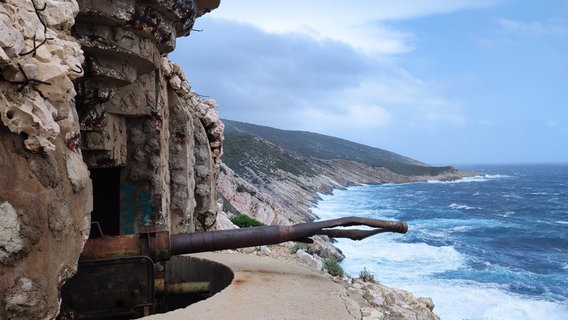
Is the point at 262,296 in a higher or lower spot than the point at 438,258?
higher

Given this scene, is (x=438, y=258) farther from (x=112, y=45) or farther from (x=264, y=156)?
(x=264, y=156)

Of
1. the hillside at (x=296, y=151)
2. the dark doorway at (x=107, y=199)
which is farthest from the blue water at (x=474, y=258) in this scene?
the dark doorway at (x=107, y=199)

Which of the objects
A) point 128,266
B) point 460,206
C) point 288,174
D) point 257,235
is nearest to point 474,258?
point 257,235

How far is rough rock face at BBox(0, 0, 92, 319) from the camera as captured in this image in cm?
303

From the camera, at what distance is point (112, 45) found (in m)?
5.79

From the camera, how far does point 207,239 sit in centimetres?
541

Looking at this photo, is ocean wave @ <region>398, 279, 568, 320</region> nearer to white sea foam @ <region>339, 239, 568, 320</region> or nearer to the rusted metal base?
white sea foam @ <region>339, 239, 568, 320</region>

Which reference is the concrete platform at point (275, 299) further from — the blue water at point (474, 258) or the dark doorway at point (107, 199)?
the blue water at point (474, 258)

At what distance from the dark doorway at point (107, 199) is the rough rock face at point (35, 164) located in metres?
4.07

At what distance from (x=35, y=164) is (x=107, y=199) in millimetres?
4675

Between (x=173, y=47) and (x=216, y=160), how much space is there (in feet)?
16.6

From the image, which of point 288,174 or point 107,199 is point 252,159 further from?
point 107,199

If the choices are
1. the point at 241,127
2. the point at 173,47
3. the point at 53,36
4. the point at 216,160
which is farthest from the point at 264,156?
the point at 241,127

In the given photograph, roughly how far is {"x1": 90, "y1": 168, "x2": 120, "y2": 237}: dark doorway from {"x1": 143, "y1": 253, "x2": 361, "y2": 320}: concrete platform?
2.33m
